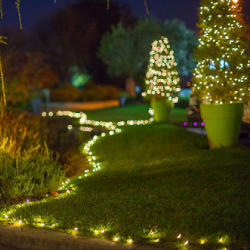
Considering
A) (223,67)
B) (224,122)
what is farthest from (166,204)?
(223,67)

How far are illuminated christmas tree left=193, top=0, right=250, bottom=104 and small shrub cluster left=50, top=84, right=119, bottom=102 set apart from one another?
2618 cm

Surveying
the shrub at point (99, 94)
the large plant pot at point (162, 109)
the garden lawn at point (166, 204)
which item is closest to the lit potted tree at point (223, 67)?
the garden lawn at point (166, 204)

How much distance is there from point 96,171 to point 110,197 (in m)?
2.97

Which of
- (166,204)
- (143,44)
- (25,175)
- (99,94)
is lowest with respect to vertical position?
(166,204)

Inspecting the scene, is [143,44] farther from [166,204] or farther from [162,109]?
[166,204]

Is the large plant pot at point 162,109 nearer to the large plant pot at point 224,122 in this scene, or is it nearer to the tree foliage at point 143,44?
the large plant pot at point 224,122

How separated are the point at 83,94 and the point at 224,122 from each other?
2721cm

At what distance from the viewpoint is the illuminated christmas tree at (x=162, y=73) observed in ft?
61.0

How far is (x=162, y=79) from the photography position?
61.5 feet

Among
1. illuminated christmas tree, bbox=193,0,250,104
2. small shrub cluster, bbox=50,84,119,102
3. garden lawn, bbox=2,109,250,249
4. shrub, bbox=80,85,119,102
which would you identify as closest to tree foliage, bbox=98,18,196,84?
shrub, bbox=80,85,119,102

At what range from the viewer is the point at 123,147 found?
12688 millimetres

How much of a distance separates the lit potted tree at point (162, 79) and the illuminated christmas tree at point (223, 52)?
25.0 ft

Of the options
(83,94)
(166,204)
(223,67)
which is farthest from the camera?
(83,94)

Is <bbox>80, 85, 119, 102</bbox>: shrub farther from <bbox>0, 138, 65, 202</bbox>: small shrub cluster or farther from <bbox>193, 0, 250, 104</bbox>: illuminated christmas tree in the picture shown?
<bbox>0, 138, 65, 202</bbox>: small shrub cluster
